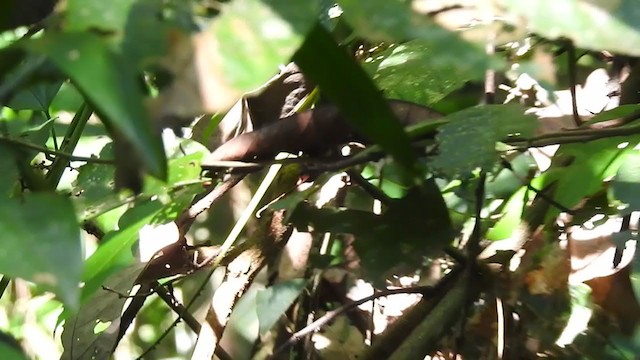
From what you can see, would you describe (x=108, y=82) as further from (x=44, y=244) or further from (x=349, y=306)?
(x=349, y=306)

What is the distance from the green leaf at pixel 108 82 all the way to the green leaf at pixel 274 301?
1.16 ft

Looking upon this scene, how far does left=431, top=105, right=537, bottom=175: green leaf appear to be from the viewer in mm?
428

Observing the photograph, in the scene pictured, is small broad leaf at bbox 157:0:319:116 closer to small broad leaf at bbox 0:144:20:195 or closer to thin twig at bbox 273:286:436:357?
small broad leaf at bbox 0:144:20:195

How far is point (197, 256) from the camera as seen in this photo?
0.65 meters

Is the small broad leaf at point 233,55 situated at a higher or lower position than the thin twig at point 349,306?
higher

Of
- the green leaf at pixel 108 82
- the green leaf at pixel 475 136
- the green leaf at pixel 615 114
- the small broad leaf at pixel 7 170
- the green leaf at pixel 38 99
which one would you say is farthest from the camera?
the green leaf at pixel 38 99

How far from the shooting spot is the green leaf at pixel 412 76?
465 millimetres

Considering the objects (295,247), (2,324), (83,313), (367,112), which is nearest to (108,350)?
(83,313)

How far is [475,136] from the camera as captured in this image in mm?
434

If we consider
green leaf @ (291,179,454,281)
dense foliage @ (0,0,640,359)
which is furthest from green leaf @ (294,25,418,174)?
green leaf @ (291,179,454,281)

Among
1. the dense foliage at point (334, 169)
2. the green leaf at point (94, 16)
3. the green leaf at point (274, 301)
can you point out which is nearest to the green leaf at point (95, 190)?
the dense foliage at point (334, 169)

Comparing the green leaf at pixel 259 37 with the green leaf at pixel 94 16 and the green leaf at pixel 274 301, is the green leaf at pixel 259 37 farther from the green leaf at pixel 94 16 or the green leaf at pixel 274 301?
the green leaf at pixel 274 301

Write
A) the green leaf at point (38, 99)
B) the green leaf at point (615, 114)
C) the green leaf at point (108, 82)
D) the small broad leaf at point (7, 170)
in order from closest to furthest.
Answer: the green leaf at point (108, 82) < the small broad leaf at point (7, 170) < the green leaf at point (615, 114) < the green leaf at point (38, 99)

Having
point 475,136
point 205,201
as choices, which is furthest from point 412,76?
point 205,201
